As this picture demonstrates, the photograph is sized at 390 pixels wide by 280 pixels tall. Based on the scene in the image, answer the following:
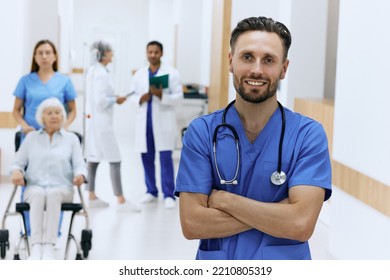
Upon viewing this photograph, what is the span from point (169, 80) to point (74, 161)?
1.96 m

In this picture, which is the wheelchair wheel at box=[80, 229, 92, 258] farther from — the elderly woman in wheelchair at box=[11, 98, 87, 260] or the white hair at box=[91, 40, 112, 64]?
the white hair at box=[91, 40, 112, 64]

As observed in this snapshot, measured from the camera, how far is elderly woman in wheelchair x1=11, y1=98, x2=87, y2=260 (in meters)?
4.09

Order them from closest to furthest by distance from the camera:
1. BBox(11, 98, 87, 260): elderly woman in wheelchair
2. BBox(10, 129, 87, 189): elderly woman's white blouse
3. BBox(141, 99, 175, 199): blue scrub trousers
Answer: BBox(11, 98, 87, 260): elderly woman in wheelchair < BBox(10, 129, 87, 189): elderly woman's white blouse < BBox(141, 99, 175, 199): blue scrub trousers

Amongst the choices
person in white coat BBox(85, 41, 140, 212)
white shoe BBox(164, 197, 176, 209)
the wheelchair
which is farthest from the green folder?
the wheelchair

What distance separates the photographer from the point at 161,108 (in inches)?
242

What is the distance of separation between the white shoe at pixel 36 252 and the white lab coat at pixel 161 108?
2.18 m

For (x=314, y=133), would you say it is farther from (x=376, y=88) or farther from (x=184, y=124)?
(x=184, y=124)

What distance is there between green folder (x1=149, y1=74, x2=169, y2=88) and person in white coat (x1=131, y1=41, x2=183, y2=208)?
4 centimetres

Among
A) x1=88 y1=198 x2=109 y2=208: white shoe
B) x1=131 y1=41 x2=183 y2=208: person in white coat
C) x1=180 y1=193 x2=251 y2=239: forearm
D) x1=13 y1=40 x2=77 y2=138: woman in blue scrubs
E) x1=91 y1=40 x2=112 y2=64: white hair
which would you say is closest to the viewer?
x1=180 y1=193 x2=251 y2=239: forearm

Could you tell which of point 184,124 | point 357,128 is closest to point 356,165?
point 357,128

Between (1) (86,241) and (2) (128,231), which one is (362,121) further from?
(2) (128,231)

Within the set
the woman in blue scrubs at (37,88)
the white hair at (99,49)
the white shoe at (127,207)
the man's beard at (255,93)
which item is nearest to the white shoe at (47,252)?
the woman in blue scrubs at (37,88)

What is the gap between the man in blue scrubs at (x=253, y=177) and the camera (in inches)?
62.4
